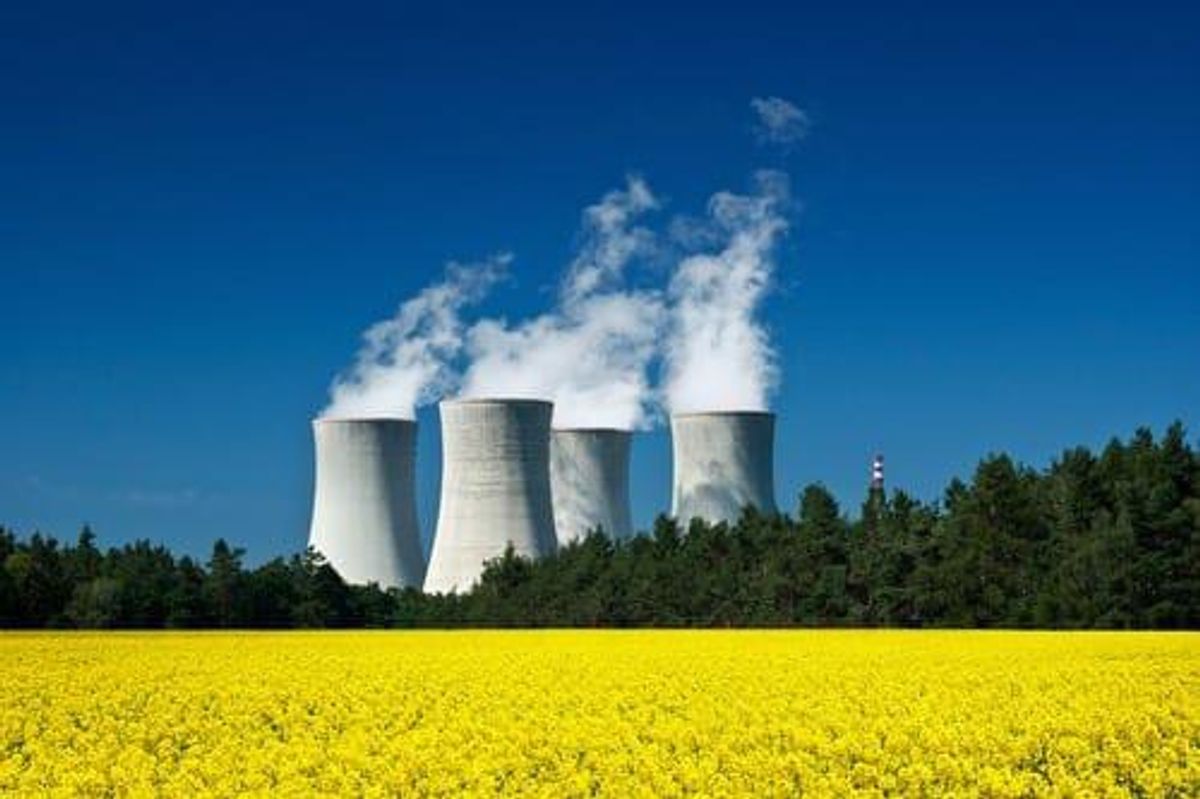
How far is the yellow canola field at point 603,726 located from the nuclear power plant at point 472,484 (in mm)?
18425

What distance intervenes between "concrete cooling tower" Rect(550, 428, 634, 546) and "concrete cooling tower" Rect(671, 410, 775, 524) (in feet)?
7.93

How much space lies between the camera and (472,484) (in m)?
37.2

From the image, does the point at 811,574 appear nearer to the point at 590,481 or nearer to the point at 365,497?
the point at 590,481

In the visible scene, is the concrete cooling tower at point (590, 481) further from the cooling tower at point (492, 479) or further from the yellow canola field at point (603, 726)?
the yellow canola field at point (603, 726)

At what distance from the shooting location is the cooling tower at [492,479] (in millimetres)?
36781

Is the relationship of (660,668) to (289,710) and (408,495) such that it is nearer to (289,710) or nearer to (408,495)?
(289,710)

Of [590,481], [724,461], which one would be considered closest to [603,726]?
[724,461]

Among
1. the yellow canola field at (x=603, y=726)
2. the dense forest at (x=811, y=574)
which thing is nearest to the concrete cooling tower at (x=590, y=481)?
the dense forest at (x=811, y=574)

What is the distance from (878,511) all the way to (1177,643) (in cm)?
1821

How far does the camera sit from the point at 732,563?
4169 centimetres

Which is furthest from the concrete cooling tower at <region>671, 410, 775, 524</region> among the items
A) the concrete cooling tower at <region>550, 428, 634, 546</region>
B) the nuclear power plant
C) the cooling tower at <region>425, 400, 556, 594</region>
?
the cooling tower at <region>425, 400, 556, 594</region>

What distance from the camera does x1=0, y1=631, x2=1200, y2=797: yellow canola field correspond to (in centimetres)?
803

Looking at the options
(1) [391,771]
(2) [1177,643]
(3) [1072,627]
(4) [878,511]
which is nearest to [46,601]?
(4) [878,511]

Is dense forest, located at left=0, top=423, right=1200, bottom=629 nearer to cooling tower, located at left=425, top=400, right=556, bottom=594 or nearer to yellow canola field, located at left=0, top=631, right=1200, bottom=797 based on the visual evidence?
cooling tower, located at left=425, top=400, right=556, bottom=594
